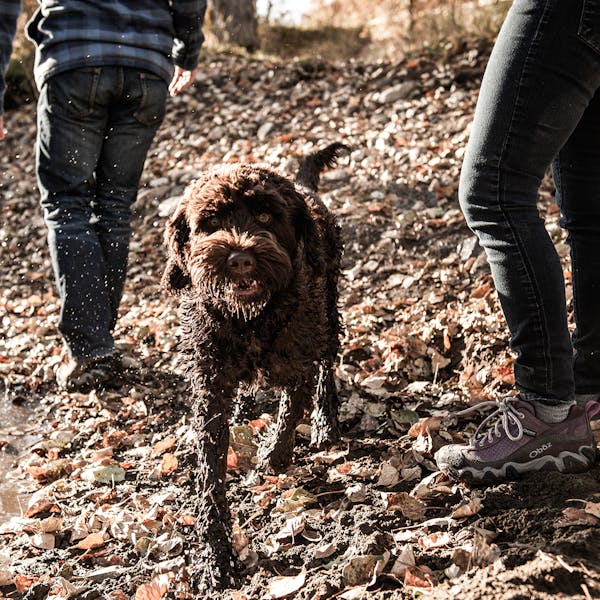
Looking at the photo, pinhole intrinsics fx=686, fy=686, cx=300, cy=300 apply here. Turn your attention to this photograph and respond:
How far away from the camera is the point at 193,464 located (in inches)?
137

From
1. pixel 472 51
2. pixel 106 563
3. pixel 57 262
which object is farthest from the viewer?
pixel 472 51

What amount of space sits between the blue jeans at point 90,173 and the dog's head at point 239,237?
4.63ft

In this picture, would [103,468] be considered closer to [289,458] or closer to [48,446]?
[48,446]

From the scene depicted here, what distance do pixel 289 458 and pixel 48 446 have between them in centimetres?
154

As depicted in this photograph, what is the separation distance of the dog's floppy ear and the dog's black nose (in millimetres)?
448

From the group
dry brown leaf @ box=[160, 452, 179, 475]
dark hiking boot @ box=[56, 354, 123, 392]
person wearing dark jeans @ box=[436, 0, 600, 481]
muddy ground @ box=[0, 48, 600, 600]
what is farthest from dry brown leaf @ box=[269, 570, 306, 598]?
dark hiking boot @ box=[56, 354, 123, 392]

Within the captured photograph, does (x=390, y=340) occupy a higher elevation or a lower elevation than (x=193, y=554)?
higher

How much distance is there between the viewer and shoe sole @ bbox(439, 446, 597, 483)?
8.38ft

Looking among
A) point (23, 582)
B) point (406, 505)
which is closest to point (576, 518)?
point (406, 505)

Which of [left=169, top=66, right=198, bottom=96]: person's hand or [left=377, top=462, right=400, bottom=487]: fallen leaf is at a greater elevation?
[left=169, top=66, right=198, bottom=96]: person's hand

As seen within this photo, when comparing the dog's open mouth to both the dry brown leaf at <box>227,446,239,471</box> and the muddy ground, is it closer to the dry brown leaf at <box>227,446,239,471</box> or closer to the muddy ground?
the muddy ground

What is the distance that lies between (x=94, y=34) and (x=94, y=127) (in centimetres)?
54

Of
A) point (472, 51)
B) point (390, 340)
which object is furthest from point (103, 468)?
point (472, 51)

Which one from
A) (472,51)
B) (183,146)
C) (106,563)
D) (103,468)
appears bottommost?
(106,563)
